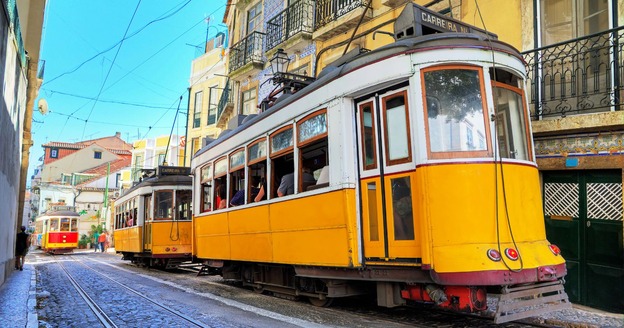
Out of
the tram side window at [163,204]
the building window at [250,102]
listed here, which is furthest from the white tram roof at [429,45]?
the building window at [250,102]

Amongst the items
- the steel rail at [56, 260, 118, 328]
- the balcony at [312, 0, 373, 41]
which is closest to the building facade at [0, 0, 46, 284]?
the steel rail at [56, 260, 118, 328]

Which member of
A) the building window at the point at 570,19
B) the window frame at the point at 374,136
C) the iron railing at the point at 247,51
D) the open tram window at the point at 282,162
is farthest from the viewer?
the iron railing at the point at 247,51

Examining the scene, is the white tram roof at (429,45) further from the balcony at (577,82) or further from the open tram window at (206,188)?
the open tram window at (206,188)

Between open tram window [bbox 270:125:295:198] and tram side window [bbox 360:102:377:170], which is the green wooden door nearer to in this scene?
tram side window [bbox 360:102:377:170]

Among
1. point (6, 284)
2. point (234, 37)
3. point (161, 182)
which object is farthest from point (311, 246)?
point (234, 37)

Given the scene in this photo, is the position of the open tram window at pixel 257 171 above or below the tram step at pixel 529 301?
above

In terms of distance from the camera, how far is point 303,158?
22.3 ft

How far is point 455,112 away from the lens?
205 inches

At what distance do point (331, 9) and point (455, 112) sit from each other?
9.52 m

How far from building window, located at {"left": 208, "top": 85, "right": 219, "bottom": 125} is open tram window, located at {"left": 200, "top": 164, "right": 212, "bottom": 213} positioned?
16762mm

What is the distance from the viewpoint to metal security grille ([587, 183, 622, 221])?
723 centimetres

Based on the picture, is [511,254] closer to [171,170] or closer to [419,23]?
[419,23]

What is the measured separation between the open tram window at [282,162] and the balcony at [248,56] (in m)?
11.1

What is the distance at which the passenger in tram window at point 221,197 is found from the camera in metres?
9.47
